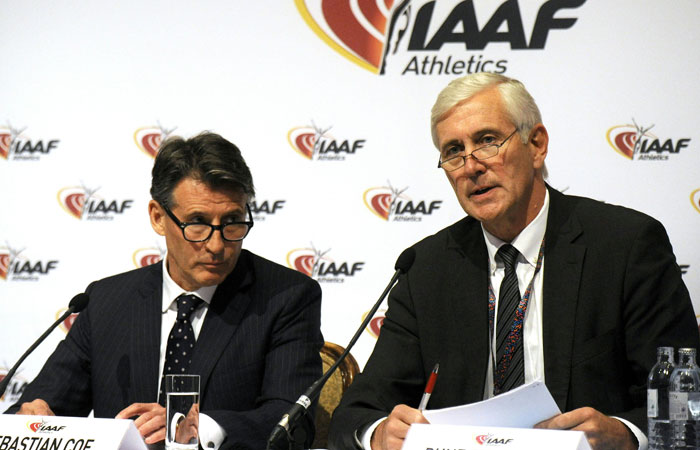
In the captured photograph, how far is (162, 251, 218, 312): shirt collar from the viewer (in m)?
3.34

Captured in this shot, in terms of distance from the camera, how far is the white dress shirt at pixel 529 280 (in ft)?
9.19

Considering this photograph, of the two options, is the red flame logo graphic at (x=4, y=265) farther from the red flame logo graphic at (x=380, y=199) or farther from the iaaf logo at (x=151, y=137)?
the red flame logo graphic at (x=380, y=199)

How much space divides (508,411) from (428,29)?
10.2ft

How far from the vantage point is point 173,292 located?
3.39 metres

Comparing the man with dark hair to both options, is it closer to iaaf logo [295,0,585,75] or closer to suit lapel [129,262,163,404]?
A: suit lapel [129,262,163,404]

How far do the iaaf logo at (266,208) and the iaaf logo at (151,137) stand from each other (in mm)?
673

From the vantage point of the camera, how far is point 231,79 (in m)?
5.00

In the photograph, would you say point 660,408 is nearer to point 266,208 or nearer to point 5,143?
point 266,208

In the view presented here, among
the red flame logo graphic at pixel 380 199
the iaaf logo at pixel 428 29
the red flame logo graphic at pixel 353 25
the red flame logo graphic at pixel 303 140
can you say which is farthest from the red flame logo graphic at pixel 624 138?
the red flame logo graphic at pixel 303 140

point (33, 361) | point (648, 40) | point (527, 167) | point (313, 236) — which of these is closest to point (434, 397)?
point (527, 167)

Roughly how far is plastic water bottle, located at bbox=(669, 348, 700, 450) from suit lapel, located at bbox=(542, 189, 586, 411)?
51cm

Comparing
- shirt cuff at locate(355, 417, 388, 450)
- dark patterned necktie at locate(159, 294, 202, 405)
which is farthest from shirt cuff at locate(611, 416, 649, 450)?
dark patterned necktie at locate(159, 294, 202, 405)

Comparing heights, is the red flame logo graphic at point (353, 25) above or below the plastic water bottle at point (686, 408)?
above

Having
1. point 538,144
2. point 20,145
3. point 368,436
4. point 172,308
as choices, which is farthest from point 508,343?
point 20,145
